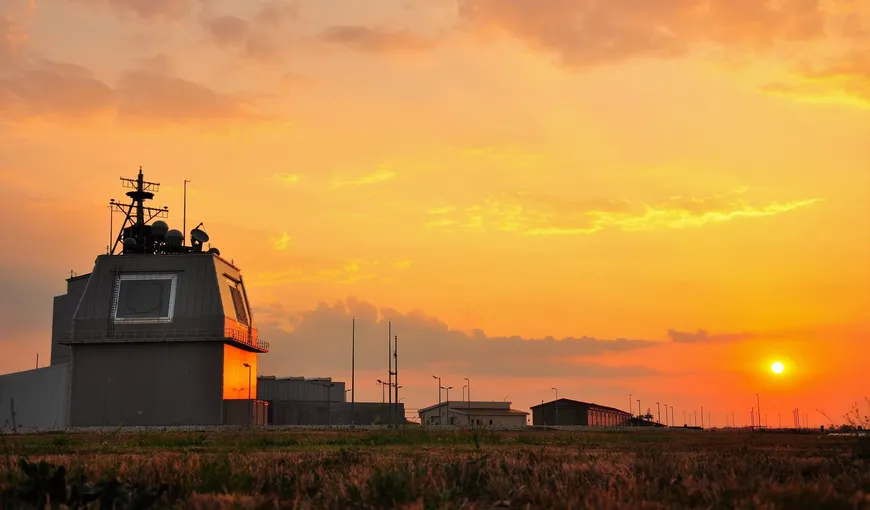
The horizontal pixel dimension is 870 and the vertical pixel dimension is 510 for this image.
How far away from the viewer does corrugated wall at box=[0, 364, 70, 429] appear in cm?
8219

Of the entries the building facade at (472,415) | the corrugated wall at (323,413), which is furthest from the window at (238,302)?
the building facade at (472,415)

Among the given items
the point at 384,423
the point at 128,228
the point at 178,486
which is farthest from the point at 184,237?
the point at 178,486

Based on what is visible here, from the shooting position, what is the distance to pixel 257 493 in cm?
1205

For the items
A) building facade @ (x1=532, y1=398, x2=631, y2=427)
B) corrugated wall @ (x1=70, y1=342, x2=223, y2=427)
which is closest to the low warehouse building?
corrugated wall @ (x1=70, y1=342, x2=223, y2=427)

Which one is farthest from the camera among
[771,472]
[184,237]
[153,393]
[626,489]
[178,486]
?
[184,237]

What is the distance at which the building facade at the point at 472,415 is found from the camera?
409ft

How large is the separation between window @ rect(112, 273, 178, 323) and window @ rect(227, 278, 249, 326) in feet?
22.4

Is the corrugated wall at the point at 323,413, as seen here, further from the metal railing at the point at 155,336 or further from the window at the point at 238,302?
the metal railing at the point at 155,336

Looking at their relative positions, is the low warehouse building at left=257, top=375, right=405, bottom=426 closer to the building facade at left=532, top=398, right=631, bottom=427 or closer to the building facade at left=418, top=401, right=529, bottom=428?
the building facade at left=418, top=401, right=529, bottom=428

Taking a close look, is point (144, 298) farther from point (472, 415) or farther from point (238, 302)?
point (472, 415)

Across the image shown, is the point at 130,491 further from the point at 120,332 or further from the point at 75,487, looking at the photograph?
the point at 120,332

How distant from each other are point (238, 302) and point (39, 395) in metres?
20.3

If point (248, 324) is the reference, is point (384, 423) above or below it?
below

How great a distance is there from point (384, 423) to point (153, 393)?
29986 millimetres
